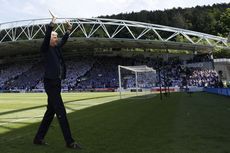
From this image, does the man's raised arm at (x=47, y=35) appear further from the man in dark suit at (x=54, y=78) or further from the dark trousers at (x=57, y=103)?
the dark trousers at (x=57, y=103)

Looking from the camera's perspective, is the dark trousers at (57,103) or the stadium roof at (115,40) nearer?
the dark trousers at (57,103)

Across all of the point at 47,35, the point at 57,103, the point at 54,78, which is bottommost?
the point at 57,103

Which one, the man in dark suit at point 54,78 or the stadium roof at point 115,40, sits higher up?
the stadium roof at point 115,40

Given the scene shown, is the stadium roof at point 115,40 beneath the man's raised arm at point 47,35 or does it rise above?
above

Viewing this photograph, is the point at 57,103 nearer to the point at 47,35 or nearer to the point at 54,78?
the point at 54,78

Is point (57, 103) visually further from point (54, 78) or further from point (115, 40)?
point (115, 40)

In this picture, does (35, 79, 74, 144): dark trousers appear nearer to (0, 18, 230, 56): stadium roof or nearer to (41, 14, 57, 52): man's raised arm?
(41, 14, 57, 52): man's raised arm

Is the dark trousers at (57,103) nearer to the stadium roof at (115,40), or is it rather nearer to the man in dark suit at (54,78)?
the man in dark suit at (54,78)

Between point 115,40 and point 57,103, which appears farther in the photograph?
point 115,40

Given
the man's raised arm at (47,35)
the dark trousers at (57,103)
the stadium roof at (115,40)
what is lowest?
the dark trousers at (57,103)

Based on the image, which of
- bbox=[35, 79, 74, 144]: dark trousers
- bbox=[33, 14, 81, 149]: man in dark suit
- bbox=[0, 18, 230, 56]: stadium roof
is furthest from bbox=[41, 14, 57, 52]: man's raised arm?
bbox=[0, 18, 230, 56]: stadium roof

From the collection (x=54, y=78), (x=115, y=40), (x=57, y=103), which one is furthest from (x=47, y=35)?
(x=115, y=40)

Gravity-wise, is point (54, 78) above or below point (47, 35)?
below

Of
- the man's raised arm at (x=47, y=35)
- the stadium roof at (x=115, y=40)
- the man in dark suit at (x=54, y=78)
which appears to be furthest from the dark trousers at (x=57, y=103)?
the stadium roof at (x=115, y=40)
